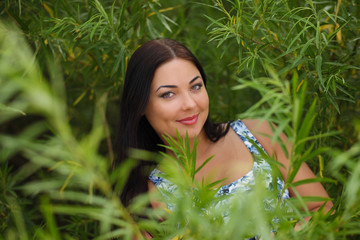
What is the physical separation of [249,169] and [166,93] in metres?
0.45

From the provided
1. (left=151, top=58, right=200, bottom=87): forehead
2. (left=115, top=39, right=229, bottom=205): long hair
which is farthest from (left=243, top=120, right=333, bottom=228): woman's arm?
(left=151, top=58, right=200, bottom=87): forehead

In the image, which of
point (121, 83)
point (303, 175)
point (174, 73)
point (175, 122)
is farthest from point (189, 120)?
point (121, 83)

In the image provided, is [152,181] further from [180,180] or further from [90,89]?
[180,180]

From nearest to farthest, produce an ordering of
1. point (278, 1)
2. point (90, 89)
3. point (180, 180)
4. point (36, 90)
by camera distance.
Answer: point (36, 90) < point (180, 180) < point (278, 1) < point (90, 89)

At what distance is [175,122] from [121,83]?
1.89 feet

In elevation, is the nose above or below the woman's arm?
above

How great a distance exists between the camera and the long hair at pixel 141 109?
139 centimetres

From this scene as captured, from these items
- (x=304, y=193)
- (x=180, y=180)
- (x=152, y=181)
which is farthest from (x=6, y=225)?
(x=180, y=180)

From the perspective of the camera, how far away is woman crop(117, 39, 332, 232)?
135cm

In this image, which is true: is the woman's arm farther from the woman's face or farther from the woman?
the woman's face

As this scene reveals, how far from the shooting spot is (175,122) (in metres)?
1.35

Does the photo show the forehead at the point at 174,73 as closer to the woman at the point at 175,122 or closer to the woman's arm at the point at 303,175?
the woman at the point at 175,122

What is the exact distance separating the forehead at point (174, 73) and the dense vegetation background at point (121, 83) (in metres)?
0.15

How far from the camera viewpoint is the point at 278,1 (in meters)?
1.22
